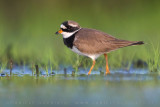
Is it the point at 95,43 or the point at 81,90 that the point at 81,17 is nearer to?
the point at 95,43

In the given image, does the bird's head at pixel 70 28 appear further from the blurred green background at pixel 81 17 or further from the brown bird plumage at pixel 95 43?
the blurred green background at pixel 81 17

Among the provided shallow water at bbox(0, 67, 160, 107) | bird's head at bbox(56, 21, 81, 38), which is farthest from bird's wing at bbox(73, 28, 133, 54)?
shallow water at bbox(0, 67, 160, 107)

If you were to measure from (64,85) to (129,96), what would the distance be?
129 cm

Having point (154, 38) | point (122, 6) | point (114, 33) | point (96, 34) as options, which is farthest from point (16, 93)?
point (122, 6)

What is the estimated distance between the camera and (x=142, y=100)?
5301mm

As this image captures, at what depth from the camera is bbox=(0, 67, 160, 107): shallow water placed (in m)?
5.23

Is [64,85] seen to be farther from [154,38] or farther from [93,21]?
[93,21]

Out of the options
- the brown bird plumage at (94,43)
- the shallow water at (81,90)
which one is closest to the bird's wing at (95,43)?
the brown bird plumage at (94,43)

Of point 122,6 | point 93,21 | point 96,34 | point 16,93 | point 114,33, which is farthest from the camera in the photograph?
point 122,6

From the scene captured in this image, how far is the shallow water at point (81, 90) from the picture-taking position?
5227mm

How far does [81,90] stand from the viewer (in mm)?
5934

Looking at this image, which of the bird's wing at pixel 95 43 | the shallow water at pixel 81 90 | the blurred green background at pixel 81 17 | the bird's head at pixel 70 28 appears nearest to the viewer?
the shallow water at pixel 81 90

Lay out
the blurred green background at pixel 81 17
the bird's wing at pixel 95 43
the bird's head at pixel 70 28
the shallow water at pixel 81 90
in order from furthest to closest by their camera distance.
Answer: the blurred green background at pixel 81 17 → the bird's head at pixel 70 28 → the bird's wing at pixel 95 43 → the shallow water at pixel 81 90

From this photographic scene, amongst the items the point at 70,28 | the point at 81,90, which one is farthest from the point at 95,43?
the point at 81,90
